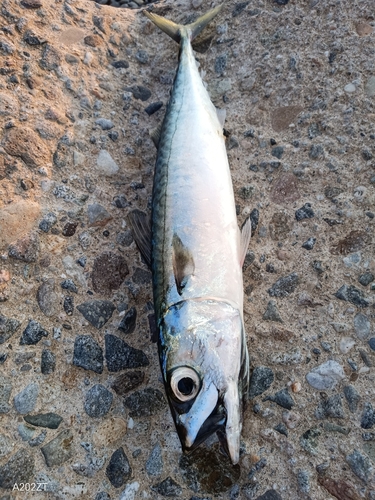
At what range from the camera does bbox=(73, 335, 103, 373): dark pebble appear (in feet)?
7.79

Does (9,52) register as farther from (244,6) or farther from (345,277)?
(345,277)

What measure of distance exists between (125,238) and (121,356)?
2.48 feet

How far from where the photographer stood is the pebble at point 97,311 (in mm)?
2492

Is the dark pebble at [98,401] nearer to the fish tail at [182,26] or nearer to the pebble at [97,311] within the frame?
the pebble at [97,311]

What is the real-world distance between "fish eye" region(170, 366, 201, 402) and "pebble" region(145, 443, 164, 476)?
0.43 metres

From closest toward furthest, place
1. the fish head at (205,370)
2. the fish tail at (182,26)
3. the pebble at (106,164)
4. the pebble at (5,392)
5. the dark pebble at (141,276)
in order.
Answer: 1. the fish head at (205,370)
2. the pebble at (5,392)
3. the dark pebble at (141,276)
4. the pebble at (106,164)
5. the fish tail at (182,26)

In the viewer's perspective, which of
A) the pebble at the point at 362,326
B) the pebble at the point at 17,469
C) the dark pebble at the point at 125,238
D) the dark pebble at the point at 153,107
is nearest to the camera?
the pebble at the point at 17,469

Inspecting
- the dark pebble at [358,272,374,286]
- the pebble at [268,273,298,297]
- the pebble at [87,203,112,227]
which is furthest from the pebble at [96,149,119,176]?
the dark pebble at [358,272,374,286]

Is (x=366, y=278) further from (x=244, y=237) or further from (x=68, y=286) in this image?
(x=68, y=286)

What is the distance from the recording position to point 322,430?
2.12m

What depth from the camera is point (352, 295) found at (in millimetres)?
2398

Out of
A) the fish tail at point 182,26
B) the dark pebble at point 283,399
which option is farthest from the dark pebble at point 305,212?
the fish tail at point 182,26

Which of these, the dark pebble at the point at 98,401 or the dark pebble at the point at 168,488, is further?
the dark pebble at the point at 98,401

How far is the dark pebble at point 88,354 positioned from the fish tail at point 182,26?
245cm
